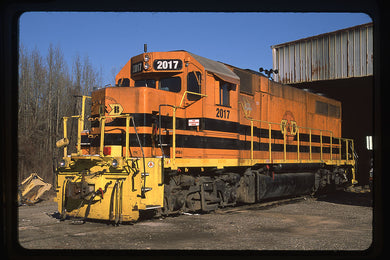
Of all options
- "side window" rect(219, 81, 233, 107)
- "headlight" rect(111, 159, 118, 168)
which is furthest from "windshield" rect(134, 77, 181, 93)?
"headlight" rect(111, 159, 118, 168)

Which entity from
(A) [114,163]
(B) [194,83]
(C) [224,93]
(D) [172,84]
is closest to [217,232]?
(A) [114,163]

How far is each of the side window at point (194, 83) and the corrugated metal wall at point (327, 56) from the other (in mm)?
10194

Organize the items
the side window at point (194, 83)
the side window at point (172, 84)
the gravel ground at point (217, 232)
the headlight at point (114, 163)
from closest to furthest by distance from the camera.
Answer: the gravel ground at point (217, 232), the headlight at point (114, 163), the side window at point (194, 83), the side window at point (172, 84)

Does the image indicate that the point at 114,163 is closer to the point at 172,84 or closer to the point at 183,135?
the point at 183,135

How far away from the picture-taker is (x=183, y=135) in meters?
10.3

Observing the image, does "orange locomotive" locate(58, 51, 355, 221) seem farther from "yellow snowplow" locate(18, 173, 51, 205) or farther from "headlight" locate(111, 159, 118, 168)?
"yellow snowplow" locate(18, 173, 51, 205)

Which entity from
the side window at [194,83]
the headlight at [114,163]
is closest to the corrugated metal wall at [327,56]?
the side window at [194,83]

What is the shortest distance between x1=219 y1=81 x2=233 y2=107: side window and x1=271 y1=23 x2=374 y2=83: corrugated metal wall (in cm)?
885

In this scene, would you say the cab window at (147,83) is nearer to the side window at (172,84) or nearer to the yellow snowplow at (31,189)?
the side window at (172,84)

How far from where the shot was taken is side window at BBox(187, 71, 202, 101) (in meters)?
10.6

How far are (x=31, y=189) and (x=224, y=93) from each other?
785 cm

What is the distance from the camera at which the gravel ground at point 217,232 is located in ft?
23.6

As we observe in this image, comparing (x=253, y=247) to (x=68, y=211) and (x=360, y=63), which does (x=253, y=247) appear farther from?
(x=360, y=63)
